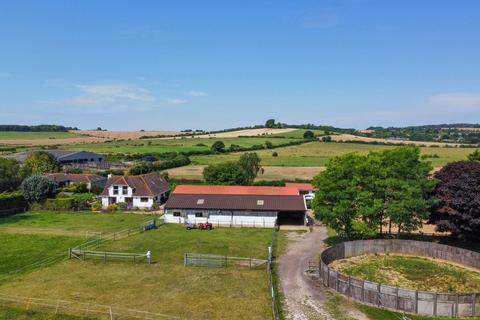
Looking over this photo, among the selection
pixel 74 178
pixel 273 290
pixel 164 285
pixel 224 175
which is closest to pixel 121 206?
pixel 224 175

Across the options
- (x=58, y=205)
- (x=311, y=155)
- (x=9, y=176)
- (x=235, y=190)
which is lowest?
(x=58, y=205)

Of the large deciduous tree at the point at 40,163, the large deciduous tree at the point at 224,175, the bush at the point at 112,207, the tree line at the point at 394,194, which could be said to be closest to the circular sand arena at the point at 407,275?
the tree line at the point at 394,194

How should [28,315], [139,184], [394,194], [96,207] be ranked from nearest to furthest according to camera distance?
[28,315]
[394,194]
[96,207]
[139,184]

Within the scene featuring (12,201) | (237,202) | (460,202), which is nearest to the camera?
(460,202)

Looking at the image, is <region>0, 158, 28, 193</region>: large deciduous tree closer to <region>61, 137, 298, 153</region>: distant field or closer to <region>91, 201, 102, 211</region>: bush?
<region>91, 201, 102, 211</region>: bush

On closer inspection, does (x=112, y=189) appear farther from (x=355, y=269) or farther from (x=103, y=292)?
(x=355, y=269)

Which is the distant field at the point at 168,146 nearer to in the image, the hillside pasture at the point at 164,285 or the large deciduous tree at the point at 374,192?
the large deciduous tree at the point at 374,192

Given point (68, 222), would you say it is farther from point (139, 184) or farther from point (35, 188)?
point (139, 184)

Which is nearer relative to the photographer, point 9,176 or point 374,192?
point 374,192

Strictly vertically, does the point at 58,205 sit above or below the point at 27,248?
above
